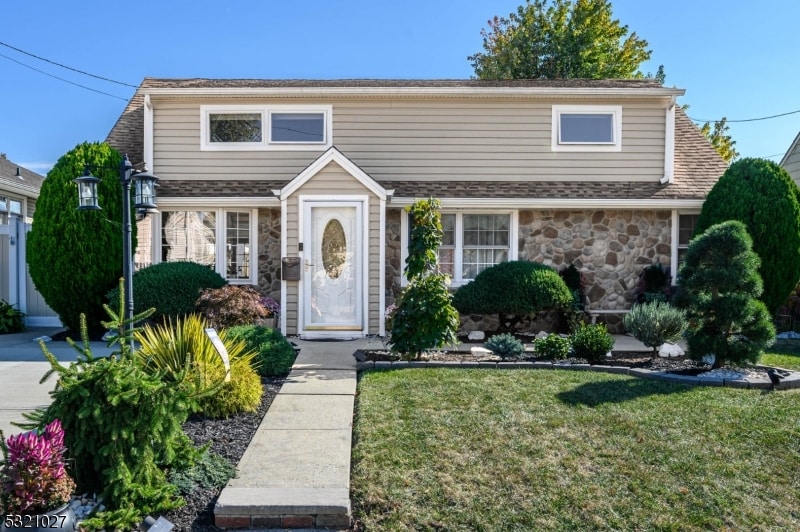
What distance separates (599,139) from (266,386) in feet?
27.8

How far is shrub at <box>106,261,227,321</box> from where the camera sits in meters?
9.30

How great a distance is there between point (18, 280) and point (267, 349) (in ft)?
27.3

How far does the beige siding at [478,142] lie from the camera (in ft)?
37.2

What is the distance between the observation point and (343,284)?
10.1 meters

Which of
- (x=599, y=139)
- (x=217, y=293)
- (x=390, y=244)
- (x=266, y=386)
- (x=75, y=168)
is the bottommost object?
(x=266, y=386)

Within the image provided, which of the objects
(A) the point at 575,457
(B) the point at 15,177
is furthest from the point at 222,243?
(B) the point at 15,177

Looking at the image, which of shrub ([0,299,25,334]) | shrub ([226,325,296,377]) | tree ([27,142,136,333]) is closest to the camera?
shrub ([226,325,296,377])

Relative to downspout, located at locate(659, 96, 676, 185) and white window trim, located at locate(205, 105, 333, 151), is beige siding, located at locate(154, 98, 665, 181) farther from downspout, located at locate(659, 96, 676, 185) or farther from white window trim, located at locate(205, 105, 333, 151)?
white window trim, located at locate(205, 105, 333, 151)

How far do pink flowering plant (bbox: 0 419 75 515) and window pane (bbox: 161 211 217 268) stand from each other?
823 cm

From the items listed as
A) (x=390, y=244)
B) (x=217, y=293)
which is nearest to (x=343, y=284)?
(x=390, y=244)

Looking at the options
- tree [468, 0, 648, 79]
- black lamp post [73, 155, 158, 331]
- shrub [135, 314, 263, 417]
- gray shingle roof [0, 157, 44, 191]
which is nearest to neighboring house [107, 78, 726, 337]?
black lamp post [73, 155, 158, 331]

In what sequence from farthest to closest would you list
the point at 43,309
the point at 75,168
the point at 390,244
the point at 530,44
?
the point at 530,44
the point at 43,309
the point at 390,244
the point at 75,168

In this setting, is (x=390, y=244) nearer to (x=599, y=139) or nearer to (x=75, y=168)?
(x=599, y=139)

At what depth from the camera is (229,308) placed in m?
8.36
